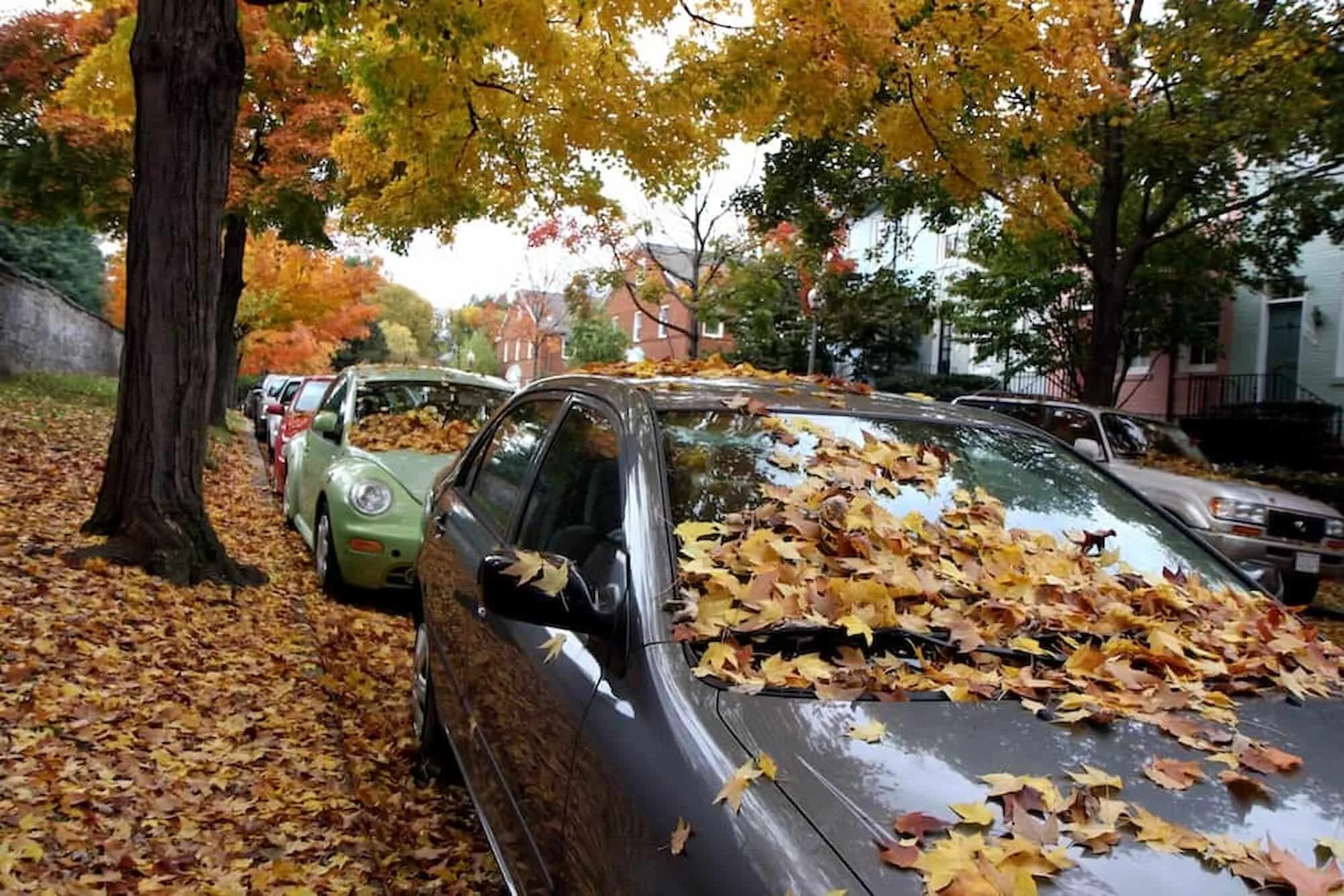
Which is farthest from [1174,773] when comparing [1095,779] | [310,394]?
[310,394]

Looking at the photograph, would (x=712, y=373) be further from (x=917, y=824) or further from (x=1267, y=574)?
(x=1267, y=574)

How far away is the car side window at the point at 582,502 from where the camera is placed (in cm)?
264

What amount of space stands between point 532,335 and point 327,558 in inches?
1998

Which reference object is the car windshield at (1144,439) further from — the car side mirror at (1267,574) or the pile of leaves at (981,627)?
the pile of leaves at (981,627)

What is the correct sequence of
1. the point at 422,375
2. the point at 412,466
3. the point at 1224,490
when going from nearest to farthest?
the point at 412,466, the point at 422,375, the point at 1224,490

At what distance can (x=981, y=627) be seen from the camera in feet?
7.79

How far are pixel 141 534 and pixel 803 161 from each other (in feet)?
36.0

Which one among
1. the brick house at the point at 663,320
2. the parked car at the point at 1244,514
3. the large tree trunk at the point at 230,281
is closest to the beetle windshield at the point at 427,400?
the parked car at the point at 1244,514

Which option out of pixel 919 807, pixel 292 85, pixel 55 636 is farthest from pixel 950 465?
pixel 292 85

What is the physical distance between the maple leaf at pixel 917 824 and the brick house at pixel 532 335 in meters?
35.5

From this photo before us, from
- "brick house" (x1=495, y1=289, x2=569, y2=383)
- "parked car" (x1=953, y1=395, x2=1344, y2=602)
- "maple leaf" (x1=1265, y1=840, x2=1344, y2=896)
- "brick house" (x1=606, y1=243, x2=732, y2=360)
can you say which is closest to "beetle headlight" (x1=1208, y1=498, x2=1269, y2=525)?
"parked car" (x1=953, y1=395, x2=1344, y2=602)

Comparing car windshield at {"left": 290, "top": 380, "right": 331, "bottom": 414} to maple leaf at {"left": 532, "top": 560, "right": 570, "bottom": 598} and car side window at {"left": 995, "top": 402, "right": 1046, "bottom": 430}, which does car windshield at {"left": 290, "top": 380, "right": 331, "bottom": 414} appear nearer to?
car side window at {"left": 995, "top": 402, "right": 1046, "bottom": 430}

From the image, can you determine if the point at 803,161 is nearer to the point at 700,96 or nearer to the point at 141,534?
the point at 700,96

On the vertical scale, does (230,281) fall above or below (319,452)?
above
